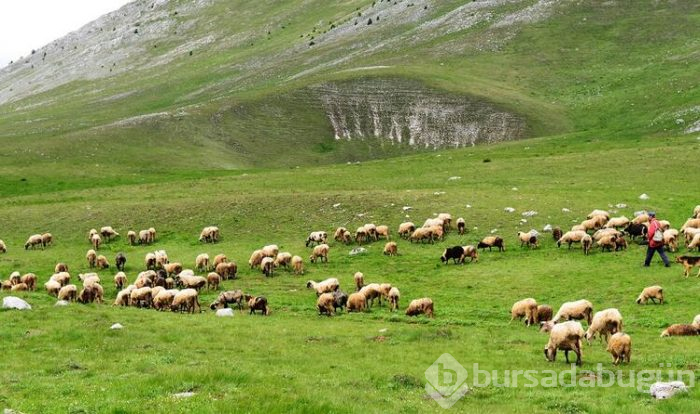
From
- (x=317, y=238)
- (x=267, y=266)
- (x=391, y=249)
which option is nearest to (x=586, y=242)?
(x=391, y=249)

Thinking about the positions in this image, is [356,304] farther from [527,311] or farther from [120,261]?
[120,261]

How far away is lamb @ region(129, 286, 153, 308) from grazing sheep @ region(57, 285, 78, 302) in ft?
9.36

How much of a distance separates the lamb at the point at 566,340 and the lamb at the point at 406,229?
23.1 meters

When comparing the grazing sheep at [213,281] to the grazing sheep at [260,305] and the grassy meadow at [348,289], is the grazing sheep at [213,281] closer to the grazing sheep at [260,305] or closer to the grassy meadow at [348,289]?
the grassy meadow at [348,289]

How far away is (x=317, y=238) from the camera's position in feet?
139

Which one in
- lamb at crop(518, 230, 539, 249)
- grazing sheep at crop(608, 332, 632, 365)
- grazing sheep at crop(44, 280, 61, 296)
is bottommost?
lamb at crop(518, 230, 539, 249)

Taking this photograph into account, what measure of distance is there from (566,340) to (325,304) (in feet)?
41.2

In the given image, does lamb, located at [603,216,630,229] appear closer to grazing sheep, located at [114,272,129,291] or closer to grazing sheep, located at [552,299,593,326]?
grazing sheep, located at [552,299,593,326]

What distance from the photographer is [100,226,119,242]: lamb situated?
47750 mm

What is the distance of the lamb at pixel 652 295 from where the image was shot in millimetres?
27266

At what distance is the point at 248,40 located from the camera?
193 metres

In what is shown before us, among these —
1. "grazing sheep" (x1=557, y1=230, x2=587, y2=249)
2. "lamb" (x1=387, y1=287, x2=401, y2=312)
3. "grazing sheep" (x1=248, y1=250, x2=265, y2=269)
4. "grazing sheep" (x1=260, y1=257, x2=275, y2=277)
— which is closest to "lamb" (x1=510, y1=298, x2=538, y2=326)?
"lamb" (x1=387, y1=287, x2=401, y2=312)

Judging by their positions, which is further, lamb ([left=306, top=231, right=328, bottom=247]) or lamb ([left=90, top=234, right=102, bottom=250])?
lamb ([left=90, top=234, right=102, bottom=250])

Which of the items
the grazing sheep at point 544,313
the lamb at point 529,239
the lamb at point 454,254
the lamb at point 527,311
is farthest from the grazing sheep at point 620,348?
the lamb at point 529,239
